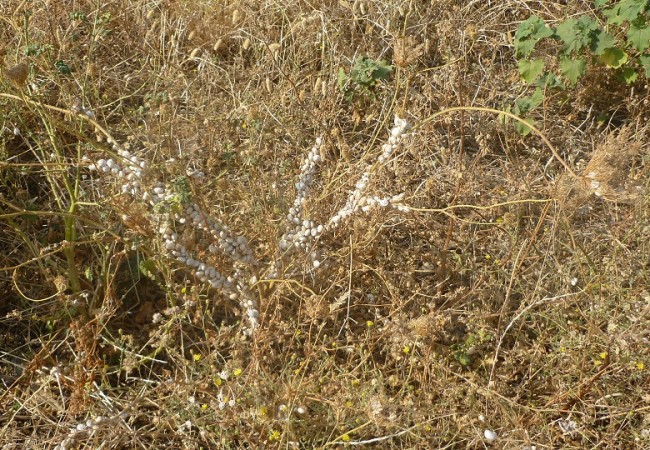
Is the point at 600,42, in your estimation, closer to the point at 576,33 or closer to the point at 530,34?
the point at 576,33

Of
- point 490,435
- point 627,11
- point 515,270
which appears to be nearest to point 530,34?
point 627,11

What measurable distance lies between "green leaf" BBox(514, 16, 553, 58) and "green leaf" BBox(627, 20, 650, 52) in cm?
31

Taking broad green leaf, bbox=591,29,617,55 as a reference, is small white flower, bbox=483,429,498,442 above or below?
below

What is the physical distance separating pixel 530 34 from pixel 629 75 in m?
0.44

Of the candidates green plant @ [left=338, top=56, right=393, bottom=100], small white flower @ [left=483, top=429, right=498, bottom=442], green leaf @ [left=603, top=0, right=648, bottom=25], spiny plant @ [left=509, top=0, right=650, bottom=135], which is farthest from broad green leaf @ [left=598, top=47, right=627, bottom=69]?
small white flower @ [left=483, top=429, right=498, bottom=442]

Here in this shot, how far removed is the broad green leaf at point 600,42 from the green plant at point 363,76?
2.56 feet

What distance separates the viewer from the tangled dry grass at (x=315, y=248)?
2268mm

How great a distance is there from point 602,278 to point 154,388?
57.2 inches

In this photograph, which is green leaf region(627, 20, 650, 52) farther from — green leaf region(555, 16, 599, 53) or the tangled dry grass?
the tangled dry grass

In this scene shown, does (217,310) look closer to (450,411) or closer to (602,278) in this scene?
(450,411)

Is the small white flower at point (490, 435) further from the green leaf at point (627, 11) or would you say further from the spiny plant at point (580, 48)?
the green leaf at point (627, 11)

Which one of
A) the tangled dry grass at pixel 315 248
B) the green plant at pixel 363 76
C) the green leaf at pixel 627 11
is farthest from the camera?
the green plant at pixel 363 76

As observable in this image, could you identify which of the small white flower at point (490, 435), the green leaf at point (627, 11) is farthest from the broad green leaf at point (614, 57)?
the small white flower at point (490, 435)

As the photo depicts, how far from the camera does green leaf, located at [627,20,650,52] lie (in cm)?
294
